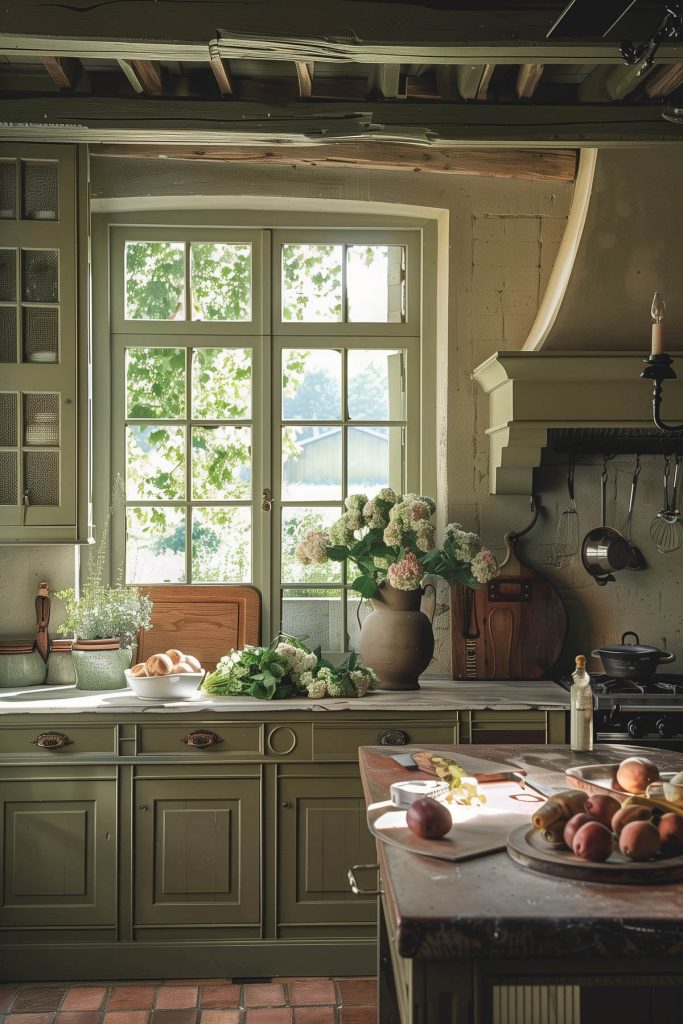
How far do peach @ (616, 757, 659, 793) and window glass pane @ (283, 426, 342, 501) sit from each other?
8.02ft

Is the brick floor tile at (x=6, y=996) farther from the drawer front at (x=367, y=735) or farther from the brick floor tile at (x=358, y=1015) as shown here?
the drawer front at (x=367, y=735)

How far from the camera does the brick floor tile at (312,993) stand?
Result: 142 inches

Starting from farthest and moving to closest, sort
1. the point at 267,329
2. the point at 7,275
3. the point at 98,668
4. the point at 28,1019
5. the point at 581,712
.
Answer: the point at 267,329 → the point at 7,275 → the point at 98,668 → the point at 28,1019 → the point at 581,712

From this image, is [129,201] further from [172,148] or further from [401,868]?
[401,868]

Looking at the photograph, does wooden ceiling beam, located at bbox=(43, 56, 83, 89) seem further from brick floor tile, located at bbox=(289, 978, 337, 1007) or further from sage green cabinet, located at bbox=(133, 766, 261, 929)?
brick floor tile, located at bbox=(289, 978, 337, 1007)

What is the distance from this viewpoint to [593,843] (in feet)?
6.23

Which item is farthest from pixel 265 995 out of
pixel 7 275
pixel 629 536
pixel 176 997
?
pixel 7 275

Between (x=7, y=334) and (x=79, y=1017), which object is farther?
(x=7, y=334)

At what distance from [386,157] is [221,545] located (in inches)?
73.8

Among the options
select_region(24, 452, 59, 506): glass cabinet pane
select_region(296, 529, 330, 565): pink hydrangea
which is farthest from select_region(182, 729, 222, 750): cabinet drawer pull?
select_region(24, 452, 59, 506): glass cabinet pane

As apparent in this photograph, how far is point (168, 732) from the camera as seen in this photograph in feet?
12.5

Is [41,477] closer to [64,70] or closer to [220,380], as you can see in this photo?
[220,380]

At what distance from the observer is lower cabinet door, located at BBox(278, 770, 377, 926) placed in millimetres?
3811

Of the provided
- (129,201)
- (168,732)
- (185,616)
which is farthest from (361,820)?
(129,201)
